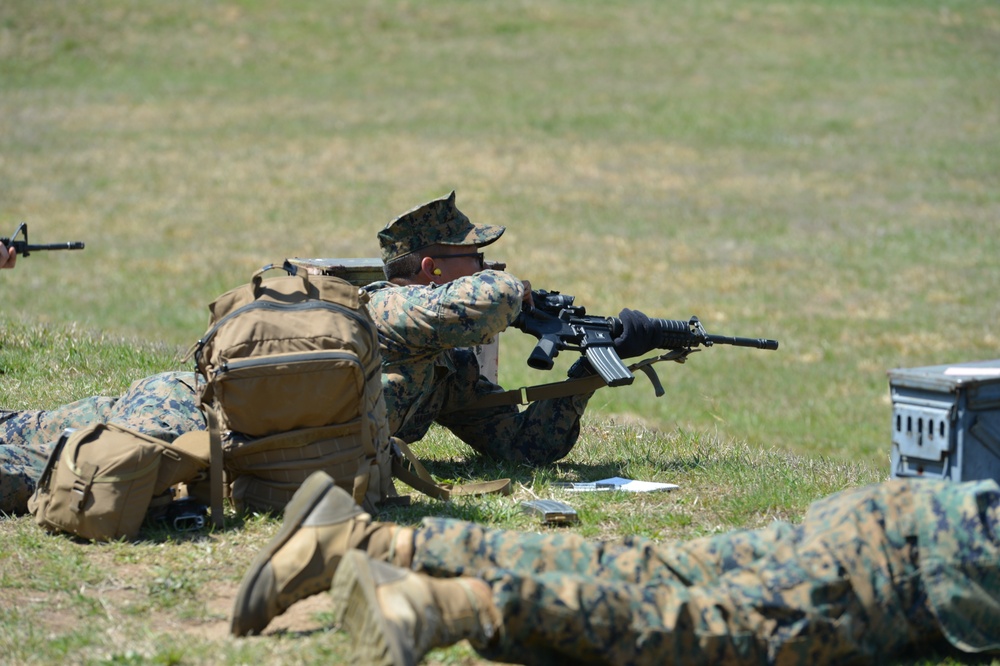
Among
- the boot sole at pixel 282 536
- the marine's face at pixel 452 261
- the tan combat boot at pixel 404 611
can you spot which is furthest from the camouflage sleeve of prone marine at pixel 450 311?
the tan combat boot at pixel 404 611

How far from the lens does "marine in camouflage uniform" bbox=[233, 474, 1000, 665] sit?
11.6 feet

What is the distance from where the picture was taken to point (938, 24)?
145ft

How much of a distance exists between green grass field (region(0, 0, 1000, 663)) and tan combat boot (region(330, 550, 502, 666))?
1.22 ft

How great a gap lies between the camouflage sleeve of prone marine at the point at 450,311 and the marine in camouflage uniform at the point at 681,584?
65.5 inches

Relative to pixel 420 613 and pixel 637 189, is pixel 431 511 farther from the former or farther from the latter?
pixel 637 189

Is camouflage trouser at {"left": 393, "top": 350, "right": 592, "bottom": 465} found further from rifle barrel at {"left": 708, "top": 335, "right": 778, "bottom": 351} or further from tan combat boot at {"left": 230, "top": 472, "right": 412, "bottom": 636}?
tan combat boot at {"left": 230, "top": 472, "right": 412, "bottom": 636}

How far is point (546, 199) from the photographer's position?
2534 cm

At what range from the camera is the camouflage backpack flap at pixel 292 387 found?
4.82 m

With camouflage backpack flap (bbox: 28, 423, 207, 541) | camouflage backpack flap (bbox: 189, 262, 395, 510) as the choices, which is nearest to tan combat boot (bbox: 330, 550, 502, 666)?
camouflage backpack flap (bbox: 189, 262, 395, 510)

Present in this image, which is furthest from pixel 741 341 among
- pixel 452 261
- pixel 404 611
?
pixel 404 611

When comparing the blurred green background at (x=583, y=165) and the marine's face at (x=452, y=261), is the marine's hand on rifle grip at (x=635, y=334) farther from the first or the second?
the blurred green background at (x=583, y=165)

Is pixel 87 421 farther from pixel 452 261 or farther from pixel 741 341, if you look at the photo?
pixel 741 341

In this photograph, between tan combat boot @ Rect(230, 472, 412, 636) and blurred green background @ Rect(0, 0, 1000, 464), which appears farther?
blurred green background @ Rect(0, 0, 1000, 464)

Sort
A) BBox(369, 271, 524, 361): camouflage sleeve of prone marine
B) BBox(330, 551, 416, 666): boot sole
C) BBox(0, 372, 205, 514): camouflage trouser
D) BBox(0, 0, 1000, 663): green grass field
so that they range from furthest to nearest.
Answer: BBox(0, 0, 1000, 663): green grass field < BBox(369, 271, 524, 361): camouflage sleeve of prone marine < BBox(0, 372, 205, 514): camouflage trouser < BBox(330, 551, 416, 666): boot sole
